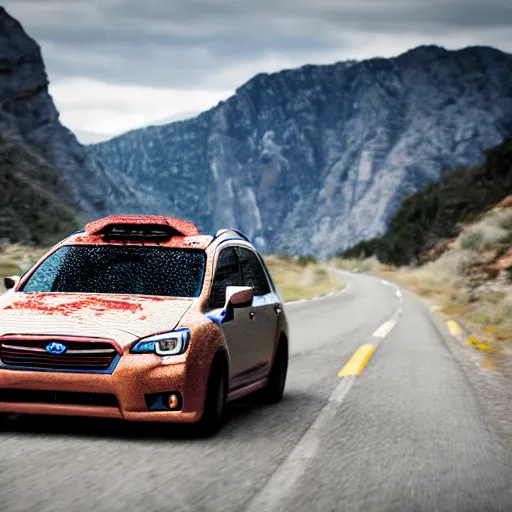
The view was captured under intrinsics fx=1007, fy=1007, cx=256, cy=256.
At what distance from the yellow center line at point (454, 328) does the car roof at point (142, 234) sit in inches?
516

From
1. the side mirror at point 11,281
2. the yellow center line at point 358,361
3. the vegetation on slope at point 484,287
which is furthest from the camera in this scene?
the vegetation on slope at point 484,287

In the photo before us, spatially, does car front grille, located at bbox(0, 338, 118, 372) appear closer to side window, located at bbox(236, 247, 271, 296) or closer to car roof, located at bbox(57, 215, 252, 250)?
car roof, located at bbox(57, 215, 252, 250)

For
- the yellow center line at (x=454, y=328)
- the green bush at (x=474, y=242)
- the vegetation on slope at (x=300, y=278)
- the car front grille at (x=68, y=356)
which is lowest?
the vegetation on slope at (x=300, y=278)

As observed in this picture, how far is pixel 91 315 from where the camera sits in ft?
22.4

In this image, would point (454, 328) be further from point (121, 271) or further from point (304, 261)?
point (304, 261)

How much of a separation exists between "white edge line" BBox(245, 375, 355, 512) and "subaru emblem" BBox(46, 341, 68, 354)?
62.3 inches

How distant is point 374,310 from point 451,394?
1902cm

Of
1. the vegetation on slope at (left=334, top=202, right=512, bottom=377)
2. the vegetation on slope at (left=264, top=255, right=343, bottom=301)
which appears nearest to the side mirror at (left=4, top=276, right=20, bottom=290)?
the vegetation on slope at (left=334, top=202, right=512, bottom=377)

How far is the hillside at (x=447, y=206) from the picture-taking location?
79.4 m

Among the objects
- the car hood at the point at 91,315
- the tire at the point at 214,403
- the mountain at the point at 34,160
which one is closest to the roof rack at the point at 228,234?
the car hood at the point at 91,315

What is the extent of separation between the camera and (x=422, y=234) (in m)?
97.1

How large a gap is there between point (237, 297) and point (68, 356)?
4.75 ft

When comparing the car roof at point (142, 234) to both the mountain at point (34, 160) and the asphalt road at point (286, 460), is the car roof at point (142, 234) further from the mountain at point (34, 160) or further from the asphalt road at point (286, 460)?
the mountain at point (34, 160)

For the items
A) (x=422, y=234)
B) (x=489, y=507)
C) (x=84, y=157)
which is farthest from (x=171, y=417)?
(x=422, y=234)
